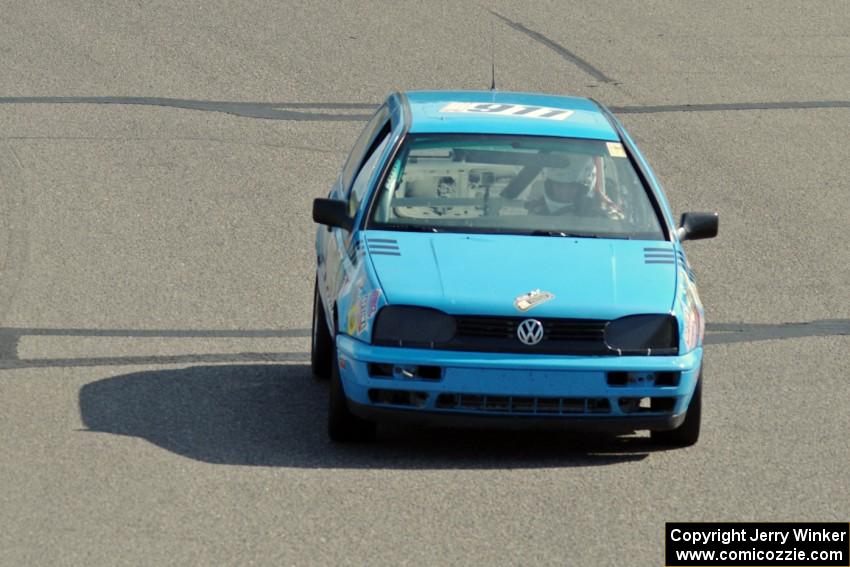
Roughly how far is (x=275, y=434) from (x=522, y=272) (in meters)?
1.47

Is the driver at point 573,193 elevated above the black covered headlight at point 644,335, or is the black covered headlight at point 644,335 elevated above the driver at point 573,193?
the driver at point 573,193

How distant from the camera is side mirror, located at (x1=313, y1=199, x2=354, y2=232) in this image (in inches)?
364

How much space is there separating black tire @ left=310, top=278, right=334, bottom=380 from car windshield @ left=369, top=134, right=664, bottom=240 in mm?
952

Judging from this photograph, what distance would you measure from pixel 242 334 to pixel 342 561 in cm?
442

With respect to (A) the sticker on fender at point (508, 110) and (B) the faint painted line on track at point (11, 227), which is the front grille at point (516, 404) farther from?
(B) the faint painted line on track at point (11, 227)

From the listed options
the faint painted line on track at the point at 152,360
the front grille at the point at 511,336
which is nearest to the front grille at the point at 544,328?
the front grille at the point at 511,336

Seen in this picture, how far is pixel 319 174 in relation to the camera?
50.2ft

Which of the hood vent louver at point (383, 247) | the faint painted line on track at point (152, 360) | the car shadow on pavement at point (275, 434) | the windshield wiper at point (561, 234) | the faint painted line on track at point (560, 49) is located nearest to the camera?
the car shadow on pavement at point (275, 434)

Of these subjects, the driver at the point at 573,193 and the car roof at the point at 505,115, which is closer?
the driver at the point at 573,193

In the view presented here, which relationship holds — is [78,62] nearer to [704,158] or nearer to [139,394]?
[704,158]

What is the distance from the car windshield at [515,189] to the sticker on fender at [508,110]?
0.35 metres

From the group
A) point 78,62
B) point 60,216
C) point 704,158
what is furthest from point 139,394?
point 78,62

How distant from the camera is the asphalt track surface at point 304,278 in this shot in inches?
293

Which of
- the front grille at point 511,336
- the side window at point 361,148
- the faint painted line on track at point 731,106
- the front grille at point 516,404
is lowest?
the front grille at point 516,404
